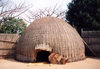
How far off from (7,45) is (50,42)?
4.07 meters

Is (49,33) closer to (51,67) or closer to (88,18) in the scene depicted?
(51,67)

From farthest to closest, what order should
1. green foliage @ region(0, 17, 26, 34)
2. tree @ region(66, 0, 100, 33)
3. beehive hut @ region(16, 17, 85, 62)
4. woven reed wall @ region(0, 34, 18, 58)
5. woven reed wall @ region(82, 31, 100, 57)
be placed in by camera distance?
green foliage @ region(0, 17, 26, 34) < tree @ region(66, 0, 100, 33) < woven reed wall @ region(82, 31, 100, 57) < woven reed wall @ region(0, 34, 18, 58) < beehive hut @ region(16, 17, 85, 62)

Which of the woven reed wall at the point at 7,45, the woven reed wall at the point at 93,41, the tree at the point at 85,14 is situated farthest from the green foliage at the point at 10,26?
the woven reed wall at the point at 93,41

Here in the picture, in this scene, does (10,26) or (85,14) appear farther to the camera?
(10,26)

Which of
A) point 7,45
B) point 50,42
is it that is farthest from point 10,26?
point 50,42

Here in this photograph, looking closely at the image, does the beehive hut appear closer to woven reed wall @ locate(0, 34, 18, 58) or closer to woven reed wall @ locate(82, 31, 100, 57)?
woven reed wall @ locate(0, 34, 18, 58)

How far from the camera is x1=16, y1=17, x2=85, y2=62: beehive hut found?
27.1ft

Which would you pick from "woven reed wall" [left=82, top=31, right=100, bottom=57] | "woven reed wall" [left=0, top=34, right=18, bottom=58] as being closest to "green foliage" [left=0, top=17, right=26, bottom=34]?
"woven reed wall" [left=0, top=34, right=18, bottom=58]

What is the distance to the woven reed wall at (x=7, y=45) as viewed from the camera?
1029 centimetres

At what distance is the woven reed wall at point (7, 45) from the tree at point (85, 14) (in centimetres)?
636

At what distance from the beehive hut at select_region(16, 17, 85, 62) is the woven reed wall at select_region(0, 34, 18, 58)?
4.94 ft

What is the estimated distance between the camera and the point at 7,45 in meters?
10.5

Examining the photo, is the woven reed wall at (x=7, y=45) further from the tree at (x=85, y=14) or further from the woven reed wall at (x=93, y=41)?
the tree at (x=85, y=14)

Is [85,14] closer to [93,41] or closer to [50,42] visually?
[93,41]
